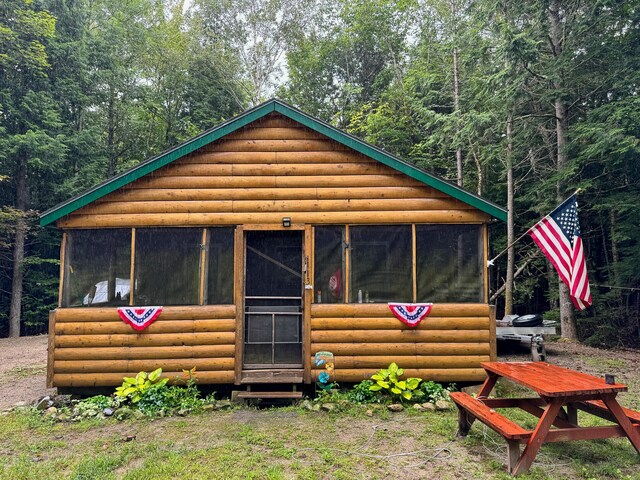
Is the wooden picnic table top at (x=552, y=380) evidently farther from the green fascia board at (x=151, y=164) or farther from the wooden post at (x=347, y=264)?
the green fascia board at (x=151, y=164)

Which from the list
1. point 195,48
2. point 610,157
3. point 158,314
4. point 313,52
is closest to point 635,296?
point 610,157

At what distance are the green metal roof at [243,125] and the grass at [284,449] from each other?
3.01 meters

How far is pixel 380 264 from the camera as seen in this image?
608 cm

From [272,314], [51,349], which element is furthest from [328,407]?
[51,349]

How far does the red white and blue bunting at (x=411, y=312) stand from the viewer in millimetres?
5898

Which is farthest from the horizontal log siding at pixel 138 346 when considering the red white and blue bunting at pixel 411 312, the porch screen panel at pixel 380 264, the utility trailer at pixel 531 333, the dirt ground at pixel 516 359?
the utility trailer at pixel 531 333

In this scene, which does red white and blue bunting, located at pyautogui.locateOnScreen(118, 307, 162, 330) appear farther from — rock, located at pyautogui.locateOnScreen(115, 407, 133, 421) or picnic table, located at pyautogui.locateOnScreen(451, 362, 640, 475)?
picnic table, located at pyautogui.locateOnScreen(451, 362, 640, 475)

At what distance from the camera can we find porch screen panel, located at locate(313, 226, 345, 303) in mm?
6059

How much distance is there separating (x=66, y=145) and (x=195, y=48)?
364 inches

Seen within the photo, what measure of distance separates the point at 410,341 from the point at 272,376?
2.23m

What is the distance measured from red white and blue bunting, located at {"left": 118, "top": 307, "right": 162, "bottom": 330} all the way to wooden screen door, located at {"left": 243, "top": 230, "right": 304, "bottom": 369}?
1465mm

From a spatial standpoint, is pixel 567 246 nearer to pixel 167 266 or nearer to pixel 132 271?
pixel 167 266

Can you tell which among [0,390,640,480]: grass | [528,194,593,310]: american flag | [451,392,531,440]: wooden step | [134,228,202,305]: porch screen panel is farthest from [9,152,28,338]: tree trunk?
[528,194,593,310]: american flag

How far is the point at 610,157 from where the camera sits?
9.66 meters
